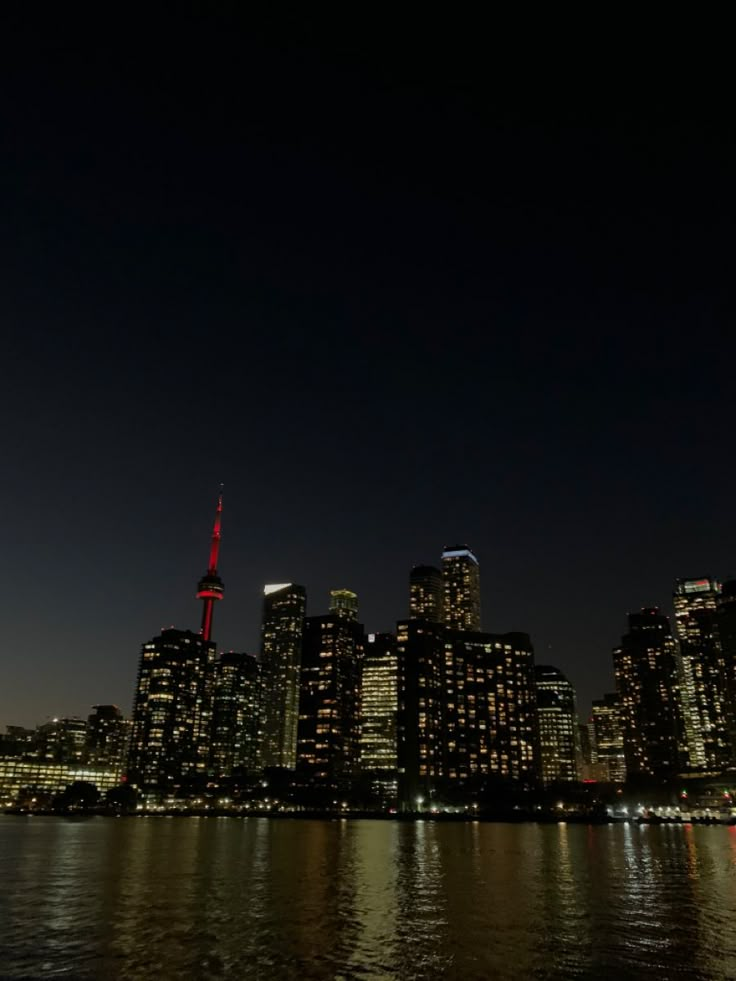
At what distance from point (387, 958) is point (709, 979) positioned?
14139 mm

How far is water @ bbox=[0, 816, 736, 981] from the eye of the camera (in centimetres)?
3538

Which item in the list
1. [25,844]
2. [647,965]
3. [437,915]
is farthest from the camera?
[25,844]

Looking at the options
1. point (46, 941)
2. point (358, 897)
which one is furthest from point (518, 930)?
point (46, 941)

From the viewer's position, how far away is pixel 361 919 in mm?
48312

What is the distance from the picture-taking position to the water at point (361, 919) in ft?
116

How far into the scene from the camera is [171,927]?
44094mm

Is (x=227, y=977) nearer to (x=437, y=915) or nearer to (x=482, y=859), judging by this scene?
(x=437, y=915)

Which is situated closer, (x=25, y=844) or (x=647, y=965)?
(x=647, y=965)

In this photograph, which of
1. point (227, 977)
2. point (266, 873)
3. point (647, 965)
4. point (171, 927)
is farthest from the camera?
point (266, 873)

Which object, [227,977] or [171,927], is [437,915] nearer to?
[171,927]

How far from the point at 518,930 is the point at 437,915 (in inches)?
276

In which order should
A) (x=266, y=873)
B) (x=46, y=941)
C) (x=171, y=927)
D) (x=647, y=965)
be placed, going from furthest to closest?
(x=266, y=873), (x=171, y=927), (x=46, y=941), (x=647, y=965)

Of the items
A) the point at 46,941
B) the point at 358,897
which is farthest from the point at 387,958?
the point at 358,897

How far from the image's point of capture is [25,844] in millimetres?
124750
